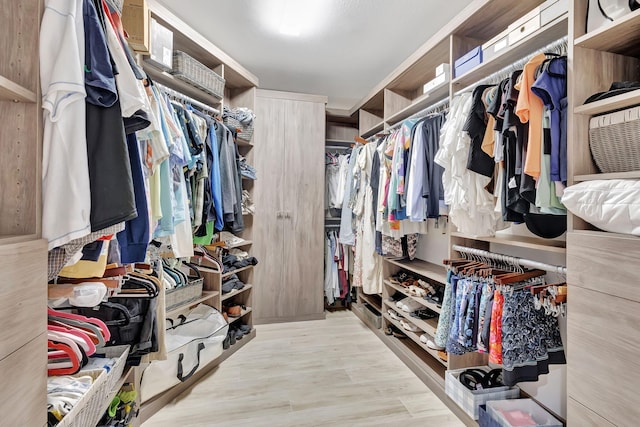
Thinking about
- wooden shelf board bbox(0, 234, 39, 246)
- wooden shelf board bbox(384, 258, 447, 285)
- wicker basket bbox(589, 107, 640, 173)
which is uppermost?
wicker basket bbox(589, 107, 640, 173)

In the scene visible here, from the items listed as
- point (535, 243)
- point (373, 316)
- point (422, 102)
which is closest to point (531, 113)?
point (535, 243)

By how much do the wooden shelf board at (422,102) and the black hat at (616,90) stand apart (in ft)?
3.39

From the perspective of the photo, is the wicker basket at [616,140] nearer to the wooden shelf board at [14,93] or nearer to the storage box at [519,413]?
the storage box at [519,413]

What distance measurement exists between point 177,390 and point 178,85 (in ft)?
6.87

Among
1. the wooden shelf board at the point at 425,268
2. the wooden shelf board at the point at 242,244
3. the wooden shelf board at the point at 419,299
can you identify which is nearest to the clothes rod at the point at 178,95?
the wooden shelf board at the point at 242,244

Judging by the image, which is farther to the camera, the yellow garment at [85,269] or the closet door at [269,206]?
the closet door at [269,206]

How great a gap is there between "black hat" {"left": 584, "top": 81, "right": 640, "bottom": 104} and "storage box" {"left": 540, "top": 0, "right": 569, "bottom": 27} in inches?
16.2

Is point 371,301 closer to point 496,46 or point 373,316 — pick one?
point 373,316

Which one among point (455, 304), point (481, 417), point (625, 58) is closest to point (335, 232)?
point (455, 304)

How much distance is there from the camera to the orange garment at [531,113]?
114 cm

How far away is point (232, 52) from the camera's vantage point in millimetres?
2807

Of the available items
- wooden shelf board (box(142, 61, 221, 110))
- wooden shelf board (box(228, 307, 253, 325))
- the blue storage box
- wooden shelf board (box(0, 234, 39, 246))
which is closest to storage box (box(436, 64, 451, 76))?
the blue storage box

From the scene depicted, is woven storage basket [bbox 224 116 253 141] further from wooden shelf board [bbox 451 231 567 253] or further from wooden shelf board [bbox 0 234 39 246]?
wooden shelf board [bbox 451 231 567 253]

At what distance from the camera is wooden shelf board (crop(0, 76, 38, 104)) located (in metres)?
0.68
